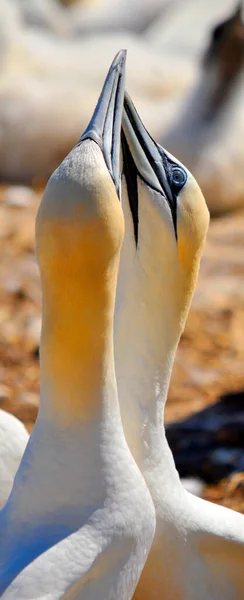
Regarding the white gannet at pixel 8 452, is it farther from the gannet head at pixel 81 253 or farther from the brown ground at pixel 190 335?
the brown ground at pixel 190 335

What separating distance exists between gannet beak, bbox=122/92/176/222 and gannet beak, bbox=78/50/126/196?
0.74 feet

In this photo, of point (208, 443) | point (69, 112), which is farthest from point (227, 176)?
point (208, 443)

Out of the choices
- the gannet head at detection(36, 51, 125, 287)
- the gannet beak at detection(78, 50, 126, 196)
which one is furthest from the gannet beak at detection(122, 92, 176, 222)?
the gannet head at detection(36, 51, 125, 287)

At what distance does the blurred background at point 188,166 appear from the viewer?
19.3 feet

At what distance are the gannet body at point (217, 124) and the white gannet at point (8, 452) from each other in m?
5.85

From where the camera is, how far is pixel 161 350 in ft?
12.8

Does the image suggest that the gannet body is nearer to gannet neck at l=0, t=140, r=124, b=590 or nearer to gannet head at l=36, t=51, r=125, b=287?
gannet neck at l=0, t=140, r=124, b=590

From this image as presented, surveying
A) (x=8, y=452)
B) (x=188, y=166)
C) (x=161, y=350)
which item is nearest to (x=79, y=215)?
(x=161, y=350)

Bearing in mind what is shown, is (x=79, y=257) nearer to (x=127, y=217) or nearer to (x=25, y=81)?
(x=127, y=217)

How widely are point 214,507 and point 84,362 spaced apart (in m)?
0.94

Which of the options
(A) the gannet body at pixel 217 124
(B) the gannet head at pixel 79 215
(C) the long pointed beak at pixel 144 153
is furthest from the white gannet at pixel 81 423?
(A) the gannet body at pixel 217 124

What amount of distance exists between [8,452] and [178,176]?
0.98 meters

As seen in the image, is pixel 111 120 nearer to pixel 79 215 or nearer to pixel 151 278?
pixel 79 215

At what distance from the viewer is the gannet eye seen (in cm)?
375
